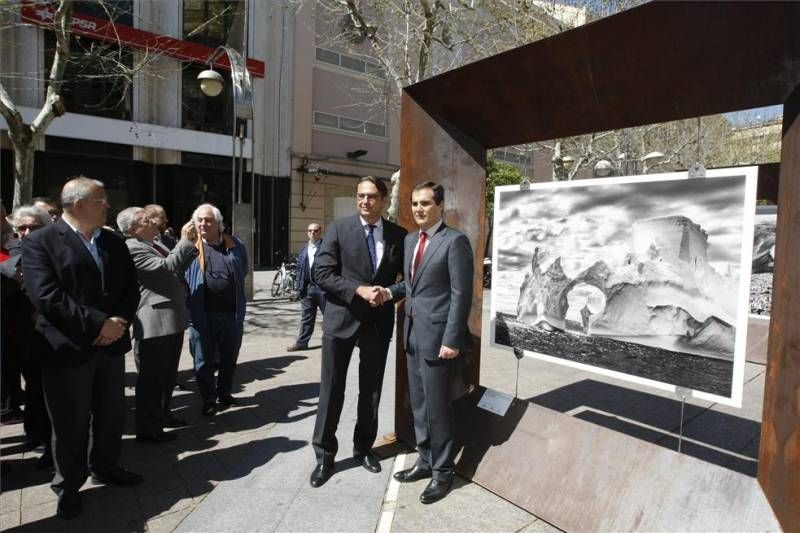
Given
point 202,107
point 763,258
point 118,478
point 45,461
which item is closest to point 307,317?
point 45,461

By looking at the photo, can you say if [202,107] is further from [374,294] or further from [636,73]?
[636,73]

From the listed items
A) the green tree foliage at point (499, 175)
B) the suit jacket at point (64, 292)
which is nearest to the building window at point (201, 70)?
the green tree foliage at point (499, 175)

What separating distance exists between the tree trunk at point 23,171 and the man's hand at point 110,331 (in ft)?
22.8

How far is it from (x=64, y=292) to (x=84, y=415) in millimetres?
716

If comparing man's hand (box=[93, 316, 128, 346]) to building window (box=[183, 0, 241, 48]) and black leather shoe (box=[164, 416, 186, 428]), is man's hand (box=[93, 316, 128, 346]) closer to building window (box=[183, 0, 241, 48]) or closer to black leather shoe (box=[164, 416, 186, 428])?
black leather shoe (box=[164, 416, 186, 428])

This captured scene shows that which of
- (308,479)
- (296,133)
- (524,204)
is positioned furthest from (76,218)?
(296,133)

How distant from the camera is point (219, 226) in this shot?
4.41 m

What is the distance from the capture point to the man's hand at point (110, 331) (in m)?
2.73

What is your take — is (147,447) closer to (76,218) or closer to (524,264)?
(76,218)

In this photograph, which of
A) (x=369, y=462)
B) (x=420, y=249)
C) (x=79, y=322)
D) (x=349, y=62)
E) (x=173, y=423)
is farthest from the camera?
(x=349, y=62)

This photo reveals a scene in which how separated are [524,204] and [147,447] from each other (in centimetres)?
323

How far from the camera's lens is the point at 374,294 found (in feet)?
9.71

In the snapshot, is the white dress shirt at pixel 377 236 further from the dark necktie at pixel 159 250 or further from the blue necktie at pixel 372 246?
the dark necktie at pixel 159 250

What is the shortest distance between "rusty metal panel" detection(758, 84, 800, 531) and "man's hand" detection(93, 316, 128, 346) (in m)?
3.26
